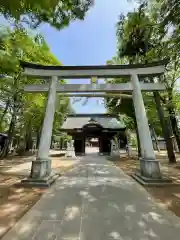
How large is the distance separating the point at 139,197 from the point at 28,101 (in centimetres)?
1331

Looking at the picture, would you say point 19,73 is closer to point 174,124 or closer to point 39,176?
point 39,176

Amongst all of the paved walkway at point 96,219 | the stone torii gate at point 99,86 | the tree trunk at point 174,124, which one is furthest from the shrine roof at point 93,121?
the paved walkway at point 96,219

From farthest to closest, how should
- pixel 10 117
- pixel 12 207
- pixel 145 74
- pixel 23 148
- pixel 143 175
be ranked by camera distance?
pixel 23 148
pixel 10 117
pixel 145 74
pixel 143 175
pixel 12 207

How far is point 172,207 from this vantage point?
12.7 ft

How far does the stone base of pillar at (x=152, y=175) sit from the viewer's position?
5.81 m

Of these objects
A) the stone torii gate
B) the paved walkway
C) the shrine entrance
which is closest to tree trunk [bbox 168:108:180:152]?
the stone torii gate

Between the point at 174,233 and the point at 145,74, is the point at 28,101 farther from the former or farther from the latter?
the point at 174,233

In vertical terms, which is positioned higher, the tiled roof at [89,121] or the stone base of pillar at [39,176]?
A: the tiled roof at [89,121]

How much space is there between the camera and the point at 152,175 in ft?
20.0

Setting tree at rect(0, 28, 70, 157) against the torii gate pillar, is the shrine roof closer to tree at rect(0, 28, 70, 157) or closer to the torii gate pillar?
tree at rect(0, 28, 70, 157)

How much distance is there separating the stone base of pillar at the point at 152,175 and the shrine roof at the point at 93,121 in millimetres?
13542

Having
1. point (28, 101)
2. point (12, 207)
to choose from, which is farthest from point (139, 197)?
point (28, 101)

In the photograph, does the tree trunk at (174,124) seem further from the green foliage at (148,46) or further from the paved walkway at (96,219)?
the paved walkway at (96,219)

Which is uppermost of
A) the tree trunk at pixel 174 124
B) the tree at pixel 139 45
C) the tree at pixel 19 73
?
the tree at pixel 139 45
